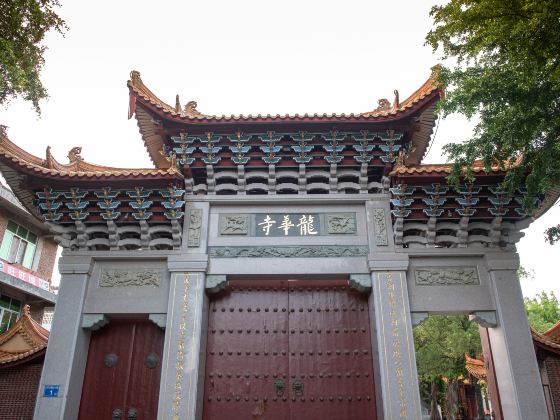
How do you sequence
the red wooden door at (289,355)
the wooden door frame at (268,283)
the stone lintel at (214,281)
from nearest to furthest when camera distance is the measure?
the wooden door frame at (268,283) → the red wooden door at (289,355) → the stone lintel at (214,281)

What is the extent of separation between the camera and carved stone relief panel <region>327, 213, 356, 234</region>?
7578 mm

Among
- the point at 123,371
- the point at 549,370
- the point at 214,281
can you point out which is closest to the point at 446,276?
the point at 549,370

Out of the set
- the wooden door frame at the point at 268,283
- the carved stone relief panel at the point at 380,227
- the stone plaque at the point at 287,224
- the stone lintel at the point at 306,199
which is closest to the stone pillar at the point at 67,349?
the wooden door frame at the point at 268,283

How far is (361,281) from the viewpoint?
7164 mm

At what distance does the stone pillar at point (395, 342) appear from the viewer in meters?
6.31

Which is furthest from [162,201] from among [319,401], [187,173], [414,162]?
[414,162]

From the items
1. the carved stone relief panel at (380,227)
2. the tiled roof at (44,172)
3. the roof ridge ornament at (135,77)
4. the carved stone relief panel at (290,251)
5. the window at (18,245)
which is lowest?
the carved stone relief panel at (290,251)

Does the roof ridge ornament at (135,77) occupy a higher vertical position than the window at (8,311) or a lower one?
higher

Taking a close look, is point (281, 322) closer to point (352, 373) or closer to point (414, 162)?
point (352, 373)

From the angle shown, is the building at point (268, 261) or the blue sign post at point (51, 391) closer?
the blue sign post at point (51, 391)

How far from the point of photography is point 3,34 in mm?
6301

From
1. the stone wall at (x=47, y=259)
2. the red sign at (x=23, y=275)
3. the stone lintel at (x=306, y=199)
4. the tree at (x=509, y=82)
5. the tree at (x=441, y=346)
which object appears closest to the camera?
the tree at (x=509, y=82)

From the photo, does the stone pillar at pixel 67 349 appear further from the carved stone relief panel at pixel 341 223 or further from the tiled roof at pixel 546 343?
the tiled roof at pixel 546 343

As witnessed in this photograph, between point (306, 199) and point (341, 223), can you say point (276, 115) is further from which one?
point (341, 223)
